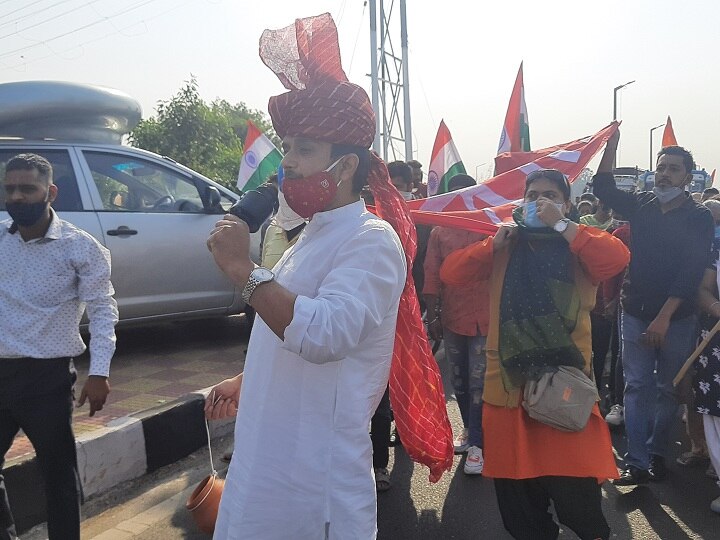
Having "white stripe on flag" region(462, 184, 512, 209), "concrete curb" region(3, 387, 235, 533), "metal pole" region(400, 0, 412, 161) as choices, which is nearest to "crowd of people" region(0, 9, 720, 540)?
"white stripe on flag" region(462, 184, 512, 209)

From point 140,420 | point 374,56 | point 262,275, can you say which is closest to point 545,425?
point 262,275

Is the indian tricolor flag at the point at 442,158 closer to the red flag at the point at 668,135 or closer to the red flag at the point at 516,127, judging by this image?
the red flag at the point at 668,135

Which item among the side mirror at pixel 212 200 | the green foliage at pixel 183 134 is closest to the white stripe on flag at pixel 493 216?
the side mirror at pixel 212 200

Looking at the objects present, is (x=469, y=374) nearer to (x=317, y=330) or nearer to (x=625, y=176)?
(x=317, y=330)

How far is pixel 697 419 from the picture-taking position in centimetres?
448

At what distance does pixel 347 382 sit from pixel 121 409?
3.46 metres

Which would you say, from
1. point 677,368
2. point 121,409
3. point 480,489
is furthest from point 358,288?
point 121,409

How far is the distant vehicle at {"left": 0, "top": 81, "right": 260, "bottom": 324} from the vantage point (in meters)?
5.54

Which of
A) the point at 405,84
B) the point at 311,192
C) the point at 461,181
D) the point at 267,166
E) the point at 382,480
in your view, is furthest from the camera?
the point at 405,84

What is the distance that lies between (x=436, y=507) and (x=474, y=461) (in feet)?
1.89

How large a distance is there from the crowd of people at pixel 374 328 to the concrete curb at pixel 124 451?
2.23 ft

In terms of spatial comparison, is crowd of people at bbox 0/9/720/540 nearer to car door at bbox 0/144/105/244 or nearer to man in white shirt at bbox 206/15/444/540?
man in white shirt at bbox 206/15/444/540

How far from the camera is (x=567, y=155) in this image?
359cm

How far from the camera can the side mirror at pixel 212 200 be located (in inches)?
243
